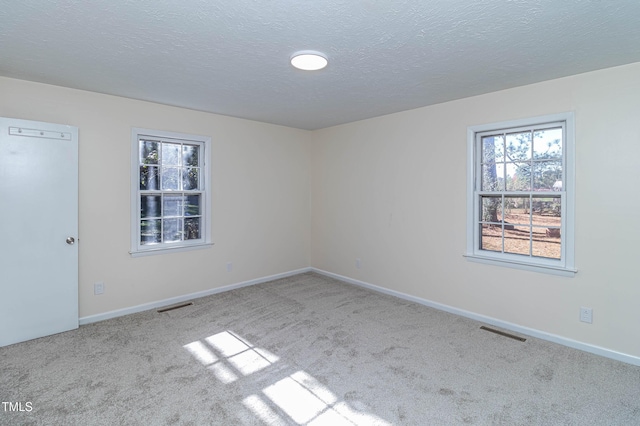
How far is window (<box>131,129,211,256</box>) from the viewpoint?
3.80 meters

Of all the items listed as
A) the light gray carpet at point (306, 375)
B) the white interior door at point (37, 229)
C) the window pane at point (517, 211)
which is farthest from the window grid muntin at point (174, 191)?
the window pane at point (517, 211)

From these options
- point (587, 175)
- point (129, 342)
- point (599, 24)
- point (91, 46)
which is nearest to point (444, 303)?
point (587, 175)

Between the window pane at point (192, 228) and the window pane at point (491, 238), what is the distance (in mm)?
3600

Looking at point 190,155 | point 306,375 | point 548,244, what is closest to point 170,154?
point 190,155

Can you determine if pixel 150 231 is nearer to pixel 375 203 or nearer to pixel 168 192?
pixel 168 192

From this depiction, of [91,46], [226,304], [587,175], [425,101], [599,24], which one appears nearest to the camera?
[599,24]

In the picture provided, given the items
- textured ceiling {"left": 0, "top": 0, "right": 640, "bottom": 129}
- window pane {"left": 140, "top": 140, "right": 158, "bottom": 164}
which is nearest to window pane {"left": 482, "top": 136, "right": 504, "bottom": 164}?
textured ceiling {"left": 0, "top": 0, "right": 640, "bottom": 129}

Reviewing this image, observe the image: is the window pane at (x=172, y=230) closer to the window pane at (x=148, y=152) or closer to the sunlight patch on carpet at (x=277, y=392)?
the window pane at (x=148, y=152)

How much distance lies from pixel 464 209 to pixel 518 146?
2.76 ft

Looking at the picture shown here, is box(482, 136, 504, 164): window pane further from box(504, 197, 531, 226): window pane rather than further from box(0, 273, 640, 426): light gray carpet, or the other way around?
box(0, 273, 640, 426): light gray carpet

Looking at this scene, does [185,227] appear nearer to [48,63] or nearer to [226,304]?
[226,304]

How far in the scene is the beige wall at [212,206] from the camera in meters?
3.39

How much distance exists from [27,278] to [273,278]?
2955 millimetres

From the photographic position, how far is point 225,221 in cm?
456
